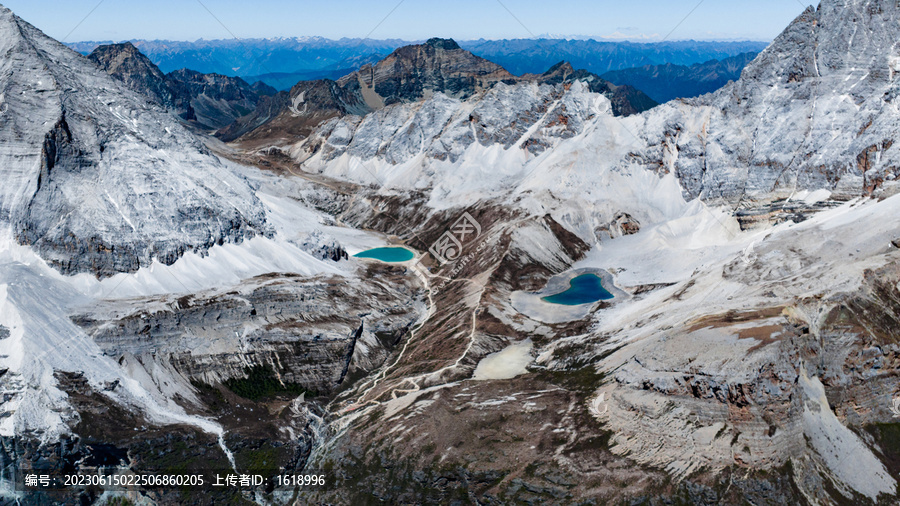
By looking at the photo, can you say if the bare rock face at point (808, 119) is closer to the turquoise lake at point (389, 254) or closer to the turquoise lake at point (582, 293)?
the turquoise lake at point (582, 293)

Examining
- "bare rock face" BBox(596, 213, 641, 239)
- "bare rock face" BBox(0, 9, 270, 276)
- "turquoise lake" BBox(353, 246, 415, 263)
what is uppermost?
"bare rock face" BBox(0, 9, 270, 276)

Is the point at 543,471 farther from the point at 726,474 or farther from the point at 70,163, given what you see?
the point at 70,163

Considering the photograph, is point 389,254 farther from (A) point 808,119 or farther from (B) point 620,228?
(A) point 808,119

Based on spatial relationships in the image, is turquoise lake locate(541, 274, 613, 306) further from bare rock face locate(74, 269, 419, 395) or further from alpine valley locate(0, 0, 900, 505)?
bare rock face locate(74, 269, 419, 395)

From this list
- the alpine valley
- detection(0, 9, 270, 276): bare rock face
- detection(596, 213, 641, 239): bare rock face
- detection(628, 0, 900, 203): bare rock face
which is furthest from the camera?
detection(596, 213, 641, 239): bare rock face

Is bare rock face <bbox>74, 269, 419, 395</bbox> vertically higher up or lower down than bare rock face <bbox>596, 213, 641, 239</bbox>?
lower down

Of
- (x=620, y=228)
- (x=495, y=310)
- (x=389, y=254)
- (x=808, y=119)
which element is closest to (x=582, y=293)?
(x=495, y=310)

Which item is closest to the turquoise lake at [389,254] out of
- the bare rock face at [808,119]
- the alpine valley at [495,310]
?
the alpine valley at [495,310]

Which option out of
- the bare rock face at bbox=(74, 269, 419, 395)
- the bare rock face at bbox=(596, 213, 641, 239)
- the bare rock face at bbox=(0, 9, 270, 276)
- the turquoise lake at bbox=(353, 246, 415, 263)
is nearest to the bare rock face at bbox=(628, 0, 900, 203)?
the bare rock face at bbox=(596, 213, 641, 239)
